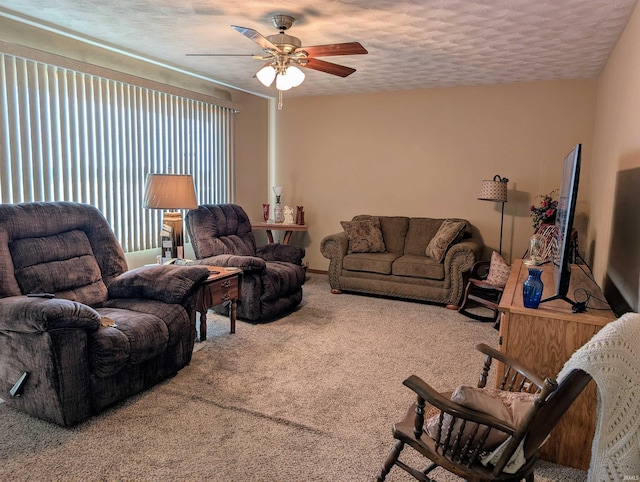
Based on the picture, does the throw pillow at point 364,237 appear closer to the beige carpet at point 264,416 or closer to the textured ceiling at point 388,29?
the beige carpet at point 264,416

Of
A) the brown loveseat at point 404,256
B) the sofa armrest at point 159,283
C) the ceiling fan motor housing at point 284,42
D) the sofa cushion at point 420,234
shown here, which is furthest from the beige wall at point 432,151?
the sofa armrest at point 159,283

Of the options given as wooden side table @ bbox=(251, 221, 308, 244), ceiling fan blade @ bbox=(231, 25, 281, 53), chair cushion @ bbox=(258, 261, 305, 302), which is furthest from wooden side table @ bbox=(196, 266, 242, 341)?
wooden side table @ bbox=(251, 221, 308, 244)

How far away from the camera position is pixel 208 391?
2.86m

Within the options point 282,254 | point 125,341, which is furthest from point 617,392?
point 282,254

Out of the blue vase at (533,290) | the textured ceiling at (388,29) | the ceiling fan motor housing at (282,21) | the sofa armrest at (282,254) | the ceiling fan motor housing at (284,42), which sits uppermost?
the textured ceiling at (388,29)

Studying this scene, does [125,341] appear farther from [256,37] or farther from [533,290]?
[533,290]

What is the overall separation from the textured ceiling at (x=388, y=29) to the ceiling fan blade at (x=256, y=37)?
212mm

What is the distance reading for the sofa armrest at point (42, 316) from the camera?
7.38 feet

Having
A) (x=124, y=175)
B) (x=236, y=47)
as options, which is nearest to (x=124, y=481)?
(x=124, y=175)

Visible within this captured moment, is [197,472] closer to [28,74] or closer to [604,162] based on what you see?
[28,74]

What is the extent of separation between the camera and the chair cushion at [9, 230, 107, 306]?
9.12 feet

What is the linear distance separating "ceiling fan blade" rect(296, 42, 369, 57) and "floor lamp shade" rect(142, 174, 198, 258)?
4.82 feet

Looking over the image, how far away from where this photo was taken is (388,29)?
338 cm

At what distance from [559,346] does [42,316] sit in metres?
2.49
